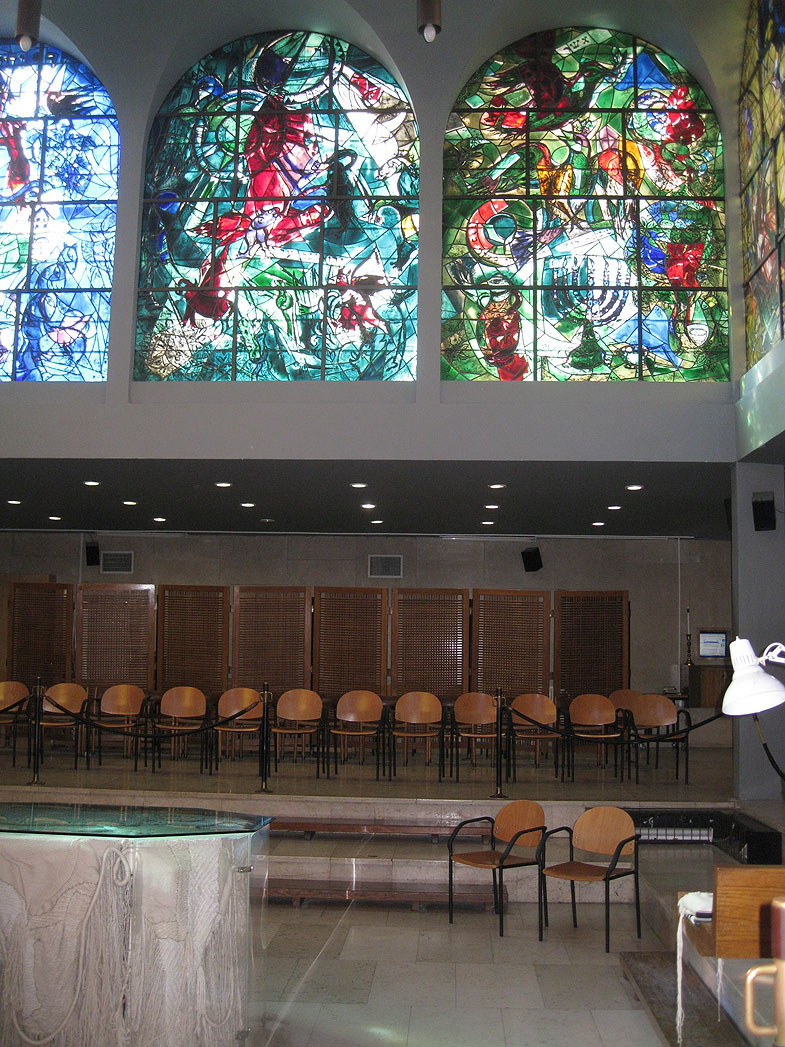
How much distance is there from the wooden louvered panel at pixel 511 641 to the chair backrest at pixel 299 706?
292 cm

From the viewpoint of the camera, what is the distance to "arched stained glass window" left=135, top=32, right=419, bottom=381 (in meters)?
8.78

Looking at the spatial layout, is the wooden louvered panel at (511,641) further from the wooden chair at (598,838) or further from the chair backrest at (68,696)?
the wooden chair at (598,838)

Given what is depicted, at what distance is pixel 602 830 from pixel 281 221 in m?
6.14

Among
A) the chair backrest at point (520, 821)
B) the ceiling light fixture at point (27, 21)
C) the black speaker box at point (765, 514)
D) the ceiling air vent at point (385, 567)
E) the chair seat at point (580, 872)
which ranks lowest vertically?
the chair seat at point (580, 872)

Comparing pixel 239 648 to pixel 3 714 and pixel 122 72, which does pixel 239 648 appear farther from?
pixel 122 72

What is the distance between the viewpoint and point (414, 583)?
13.0 metres

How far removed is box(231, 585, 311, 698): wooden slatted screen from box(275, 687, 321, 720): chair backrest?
235 cm

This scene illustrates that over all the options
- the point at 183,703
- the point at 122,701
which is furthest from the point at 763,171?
the point at 122,701

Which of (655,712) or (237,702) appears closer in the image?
(655,712)

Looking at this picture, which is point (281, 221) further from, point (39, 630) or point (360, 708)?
point (39, 630)

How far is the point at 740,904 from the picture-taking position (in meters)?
3.31

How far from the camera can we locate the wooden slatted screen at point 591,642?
40.2ft

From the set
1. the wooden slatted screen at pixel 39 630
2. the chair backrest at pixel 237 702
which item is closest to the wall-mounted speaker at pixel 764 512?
the chair backrest at pixel 237 702

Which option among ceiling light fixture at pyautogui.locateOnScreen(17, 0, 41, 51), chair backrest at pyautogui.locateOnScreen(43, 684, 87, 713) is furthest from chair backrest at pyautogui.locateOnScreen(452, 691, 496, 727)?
ceiling light fixture at pyautogui.locateOnScreen(17, 0, 41, 51)
